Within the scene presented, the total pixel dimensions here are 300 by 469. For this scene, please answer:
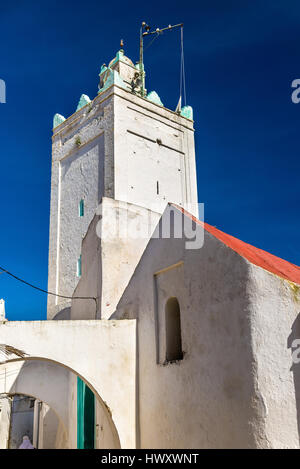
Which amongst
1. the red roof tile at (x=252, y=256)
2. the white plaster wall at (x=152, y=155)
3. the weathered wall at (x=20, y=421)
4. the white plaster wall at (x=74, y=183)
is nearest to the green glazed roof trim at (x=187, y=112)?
the white plaster wall at (x=152, y=155)

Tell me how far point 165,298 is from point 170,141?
27.0 ft

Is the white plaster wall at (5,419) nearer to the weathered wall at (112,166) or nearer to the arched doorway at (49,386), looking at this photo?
the arched doorway at (49,386)

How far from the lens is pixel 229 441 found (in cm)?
738

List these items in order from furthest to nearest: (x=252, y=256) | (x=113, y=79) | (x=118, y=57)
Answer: (x=118, y=57)
(x=113, y=79)
(x=252, y=256)

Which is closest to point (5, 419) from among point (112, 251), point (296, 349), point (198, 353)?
point (112, 251)

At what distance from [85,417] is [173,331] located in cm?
392

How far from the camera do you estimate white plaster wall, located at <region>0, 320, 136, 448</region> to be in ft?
27.7

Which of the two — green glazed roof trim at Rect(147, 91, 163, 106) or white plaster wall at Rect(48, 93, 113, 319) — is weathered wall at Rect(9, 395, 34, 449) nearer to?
white plaster wall at Rect(48, 93, 113, 319)

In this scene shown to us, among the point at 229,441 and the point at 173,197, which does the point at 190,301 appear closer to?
the point at 229,441

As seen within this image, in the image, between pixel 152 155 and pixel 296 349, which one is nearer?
pixel 296 349

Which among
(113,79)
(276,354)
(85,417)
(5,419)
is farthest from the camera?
(5,419)

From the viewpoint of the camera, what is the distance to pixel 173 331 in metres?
9.40

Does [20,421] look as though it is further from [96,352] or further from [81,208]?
[96,352]

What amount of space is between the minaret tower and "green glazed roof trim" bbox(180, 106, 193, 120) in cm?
4
